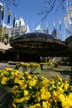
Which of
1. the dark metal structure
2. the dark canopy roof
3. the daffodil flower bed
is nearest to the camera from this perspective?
the daffodil flower bed

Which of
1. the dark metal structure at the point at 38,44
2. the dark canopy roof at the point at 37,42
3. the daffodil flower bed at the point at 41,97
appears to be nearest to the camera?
the daffodil flower bed at the point at 41,97

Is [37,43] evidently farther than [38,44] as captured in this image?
No

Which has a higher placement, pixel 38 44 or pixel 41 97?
pixel 41 97

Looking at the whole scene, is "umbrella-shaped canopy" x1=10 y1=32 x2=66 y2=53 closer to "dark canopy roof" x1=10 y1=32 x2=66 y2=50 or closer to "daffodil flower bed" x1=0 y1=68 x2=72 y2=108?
"dark canopy roof" x1=10 y1=32 x2=66 y2=50

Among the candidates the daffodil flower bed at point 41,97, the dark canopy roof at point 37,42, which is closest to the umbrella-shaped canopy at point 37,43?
the dark canopy roof at point 37,42

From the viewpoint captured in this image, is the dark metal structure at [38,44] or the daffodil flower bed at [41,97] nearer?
the daffodil flower bed at [41,97]

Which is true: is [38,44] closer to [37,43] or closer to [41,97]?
[37,43]

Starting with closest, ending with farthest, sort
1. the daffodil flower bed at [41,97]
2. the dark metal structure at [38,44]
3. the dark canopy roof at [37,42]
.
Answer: the daffodil flower bed at [41,97], the dark canopy roof at [37,42], the dark metal structure at [38,44]

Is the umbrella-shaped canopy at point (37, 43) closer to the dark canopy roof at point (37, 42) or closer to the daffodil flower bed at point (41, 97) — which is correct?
the dark canopy roof at point (37, 42)

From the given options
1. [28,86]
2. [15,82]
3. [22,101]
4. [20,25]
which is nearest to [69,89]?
[28,86]

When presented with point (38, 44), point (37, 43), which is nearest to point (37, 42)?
point (37, 43)

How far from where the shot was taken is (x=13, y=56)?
5441cm

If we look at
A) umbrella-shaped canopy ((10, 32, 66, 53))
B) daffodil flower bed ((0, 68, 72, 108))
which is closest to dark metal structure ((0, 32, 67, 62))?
umbrella-shaped canopy ((10, 32, 66, 53))

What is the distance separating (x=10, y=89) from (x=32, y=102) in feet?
7.33
